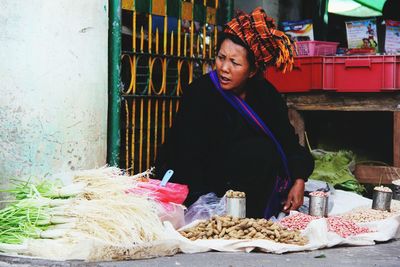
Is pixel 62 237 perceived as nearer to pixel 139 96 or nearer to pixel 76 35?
pixel 76 35

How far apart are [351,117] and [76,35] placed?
3712 millimetres

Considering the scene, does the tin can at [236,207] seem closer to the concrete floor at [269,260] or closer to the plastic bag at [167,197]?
the plastic bag at [167,197]

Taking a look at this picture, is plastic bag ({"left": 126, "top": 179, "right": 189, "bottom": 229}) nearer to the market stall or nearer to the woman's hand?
the market stall

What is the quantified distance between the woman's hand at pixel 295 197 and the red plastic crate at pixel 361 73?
53.3 inches

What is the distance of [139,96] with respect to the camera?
5.16m

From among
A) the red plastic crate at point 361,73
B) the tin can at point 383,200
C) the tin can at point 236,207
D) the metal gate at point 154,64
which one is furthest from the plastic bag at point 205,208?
the red plastic crate at point 361,73

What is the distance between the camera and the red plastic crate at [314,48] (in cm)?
627

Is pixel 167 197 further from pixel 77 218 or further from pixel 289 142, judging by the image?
pixel 289 142

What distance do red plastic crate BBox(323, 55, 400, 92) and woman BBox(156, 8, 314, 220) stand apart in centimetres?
109

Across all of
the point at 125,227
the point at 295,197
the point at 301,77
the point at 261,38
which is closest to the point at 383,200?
the point at 295,197

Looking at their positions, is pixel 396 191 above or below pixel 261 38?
below

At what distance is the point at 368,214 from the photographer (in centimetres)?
505

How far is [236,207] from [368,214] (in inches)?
42.0

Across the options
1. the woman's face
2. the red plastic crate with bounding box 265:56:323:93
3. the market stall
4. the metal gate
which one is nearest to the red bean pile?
the market stall
